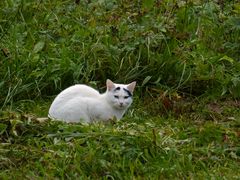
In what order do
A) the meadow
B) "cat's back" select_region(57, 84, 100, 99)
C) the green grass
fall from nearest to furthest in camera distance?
the green grass < the meadow < "cat's back" select_region(57, 84, 100, 99)

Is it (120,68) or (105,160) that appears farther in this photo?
(120,68)

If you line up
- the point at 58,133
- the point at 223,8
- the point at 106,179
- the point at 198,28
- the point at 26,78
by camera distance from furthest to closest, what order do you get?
the point at 223,8 < the point at 198,28 < the point at 26,78 < the point at 58,133 < the point at 106,179

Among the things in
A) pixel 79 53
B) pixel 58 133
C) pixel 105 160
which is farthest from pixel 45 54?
pixel 105 160

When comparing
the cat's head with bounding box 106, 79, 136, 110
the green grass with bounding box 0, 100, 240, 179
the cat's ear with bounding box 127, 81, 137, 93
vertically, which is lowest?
the green grass with bounding box 0, 100, 240, 179

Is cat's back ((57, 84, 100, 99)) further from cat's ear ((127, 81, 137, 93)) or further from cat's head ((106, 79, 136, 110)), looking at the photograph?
cat's ear ((127, 81, 137, 93))

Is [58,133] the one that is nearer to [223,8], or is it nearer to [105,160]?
[105,160]

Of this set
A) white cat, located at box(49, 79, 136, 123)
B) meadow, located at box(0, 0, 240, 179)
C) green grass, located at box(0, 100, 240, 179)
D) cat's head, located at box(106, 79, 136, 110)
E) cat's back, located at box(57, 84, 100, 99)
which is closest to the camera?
green grass, located at box(0, 100, 240, 179)

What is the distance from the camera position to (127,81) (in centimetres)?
801

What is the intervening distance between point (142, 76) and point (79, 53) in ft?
2.41

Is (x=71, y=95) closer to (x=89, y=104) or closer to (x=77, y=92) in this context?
(x=77, y=92)

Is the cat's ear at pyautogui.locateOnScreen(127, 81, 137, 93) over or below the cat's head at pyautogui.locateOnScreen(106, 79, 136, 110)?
over

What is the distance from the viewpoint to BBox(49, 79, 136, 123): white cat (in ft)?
22.5

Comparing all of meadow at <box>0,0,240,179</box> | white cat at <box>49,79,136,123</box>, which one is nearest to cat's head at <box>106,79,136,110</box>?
white cat at <box>49,79,136,123</box>

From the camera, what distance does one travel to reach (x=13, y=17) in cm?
888
